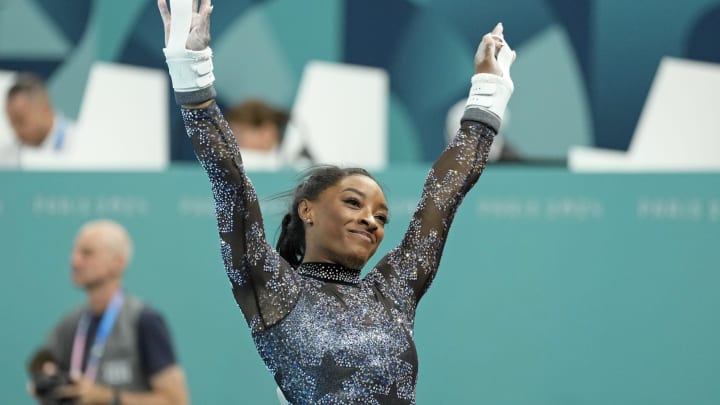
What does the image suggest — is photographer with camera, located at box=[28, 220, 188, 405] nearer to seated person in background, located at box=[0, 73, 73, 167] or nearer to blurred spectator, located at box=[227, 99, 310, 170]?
blurred spectator, located at box=[227, 99, 310, 170]

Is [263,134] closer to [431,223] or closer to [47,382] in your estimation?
[47,382]

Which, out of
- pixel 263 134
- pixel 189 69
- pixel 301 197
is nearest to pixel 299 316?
pixel 301 197

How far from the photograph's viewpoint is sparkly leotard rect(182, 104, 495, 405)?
2451mm

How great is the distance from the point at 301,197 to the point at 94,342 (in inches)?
84.1

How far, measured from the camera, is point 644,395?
4.89 meters

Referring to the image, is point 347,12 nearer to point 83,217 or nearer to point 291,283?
point 83,217

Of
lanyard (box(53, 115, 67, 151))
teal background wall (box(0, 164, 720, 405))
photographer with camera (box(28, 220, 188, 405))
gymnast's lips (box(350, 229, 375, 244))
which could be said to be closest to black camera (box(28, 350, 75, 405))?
photographer with camera (box(28, 220, 188, 405))

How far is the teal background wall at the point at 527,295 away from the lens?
490 cm

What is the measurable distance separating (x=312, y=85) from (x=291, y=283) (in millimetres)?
3552

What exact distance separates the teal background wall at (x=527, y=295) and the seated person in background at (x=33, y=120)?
3.52 ft

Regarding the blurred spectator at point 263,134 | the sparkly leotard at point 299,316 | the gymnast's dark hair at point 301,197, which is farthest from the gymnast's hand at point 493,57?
the blurred spectator at point 263,134

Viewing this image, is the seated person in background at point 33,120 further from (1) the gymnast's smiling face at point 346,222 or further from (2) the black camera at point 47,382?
(1) the gymnast's smiling face at point 346,222

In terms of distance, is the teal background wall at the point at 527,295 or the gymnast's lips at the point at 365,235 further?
the teal background wall at the point at 527,295

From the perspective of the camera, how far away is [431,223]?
274cm
